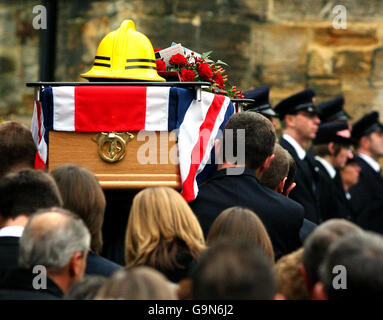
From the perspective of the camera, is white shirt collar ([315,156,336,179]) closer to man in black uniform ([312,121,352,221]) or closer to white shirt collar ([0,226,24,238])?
man in black uniform ([312,121,352,221])

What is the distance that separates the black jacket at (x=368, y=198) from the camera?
10844 millimetres

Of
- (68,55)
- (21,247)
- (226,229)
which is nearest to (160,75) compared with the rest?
(226,229)

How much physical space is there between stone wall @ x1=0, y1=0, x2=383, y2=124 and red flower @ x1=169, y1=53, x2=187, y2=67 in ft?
11.4

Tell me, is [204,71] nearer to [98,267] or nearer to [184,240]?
[184,240]

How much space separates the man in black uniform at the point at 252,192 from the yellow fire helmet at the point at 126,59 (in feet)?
1.89

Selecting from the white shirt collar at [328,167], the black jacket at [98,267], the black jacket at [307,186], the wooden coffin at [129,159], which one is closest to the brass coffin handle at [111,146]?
the wooden coffin at [129,159]

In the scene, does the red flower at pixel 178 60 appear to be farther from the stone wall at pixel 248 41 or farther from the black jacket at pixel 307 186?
the stone wall at pixel 248 41

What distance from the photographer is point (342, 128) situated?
10.2 meters

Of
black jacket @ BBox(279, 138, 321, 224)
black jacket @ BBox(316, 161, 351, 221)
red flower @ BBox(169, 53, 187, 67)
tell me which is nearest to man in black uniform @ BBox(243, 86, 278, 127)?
black jacket @ BBox(279, 138, 321, 224)

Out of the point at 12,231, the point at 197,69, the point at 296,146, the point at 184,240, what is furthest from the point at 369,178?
the point at 12,231

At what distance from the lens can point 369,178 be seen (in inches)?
434

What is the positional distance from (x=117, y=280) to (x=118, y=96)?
2452 mm

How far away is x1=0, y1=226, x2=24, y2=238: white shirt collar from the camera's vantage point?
4327mm
